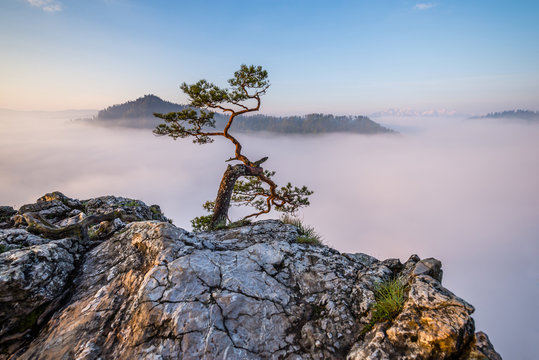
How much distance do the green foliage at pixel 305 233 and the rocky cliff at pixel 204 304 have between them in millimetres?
1258

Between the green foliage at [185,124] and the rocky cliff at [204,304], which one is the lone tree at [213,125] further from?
the rocky cliff at [204,304]

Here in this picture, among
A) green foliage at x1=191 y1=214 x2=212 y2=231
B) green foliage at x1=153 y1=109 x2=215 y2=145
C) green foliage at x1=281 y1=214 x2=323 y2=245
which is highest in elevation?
green foliage at x1=153 y1=109 x2=215 y2=145

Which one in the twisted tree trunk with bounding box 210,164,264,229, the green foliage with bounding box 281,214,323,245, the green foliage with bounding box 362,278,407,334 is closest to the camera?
the green foliage with bounding box 362,278,407,334

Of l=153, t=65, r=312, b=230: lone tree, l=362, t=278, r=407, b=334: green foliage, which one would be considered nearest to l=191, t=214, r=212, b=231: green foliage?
l=153, t=65, r=312, b=230: lone tree

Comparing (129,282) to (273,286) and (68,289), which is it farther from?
(273,286)

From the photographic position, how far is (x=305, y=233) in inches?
335

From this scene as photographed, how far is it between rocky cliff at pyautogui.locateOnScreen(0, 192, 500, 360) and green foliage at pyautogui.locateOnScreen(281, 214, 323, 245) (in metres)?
1.26

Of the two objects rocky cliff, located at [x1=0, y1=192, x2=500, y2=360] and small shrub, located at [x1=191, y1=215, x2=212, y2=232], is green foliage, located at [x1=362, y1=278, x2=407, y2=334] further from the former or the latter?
small shrub, located at [x1=191, y1=215, x2=212, y2=232]

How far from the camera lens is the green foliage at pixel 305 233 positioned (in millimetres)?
7478

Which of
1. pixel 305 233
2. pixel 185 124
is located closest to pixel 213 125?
pixel 185 124

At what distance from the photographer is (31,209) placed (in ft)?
29.6

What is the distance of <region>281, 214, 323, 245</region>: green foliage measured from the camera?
748 cm

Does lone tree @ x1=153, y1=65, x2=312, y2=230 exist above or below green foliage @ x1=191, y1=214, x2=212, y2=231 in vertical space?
above

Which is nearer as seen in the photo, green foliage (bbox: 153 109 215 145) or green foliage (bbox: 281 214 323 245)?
green foliage (bbox: 281 214 323 245)
